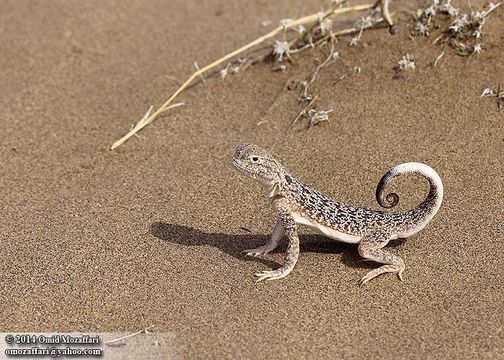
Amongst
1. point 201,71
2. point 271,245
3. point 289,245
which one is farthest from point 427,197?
point 201,71

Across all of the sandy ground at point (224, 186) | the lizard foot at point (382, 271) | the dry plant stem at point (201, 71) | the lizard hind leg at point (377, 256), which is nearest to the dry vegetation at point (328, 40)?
the dry plant stem at point (201, 71)

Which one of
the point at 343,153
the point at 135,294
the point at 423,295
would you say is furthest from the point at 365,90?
the point at 135,294

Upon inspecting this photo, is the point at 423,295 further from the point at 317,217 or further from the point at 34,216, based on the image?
the point at 34,216

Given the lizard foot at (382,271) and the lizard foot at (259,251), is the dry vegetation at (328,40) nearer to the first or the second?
the lizard foot at (259,251)

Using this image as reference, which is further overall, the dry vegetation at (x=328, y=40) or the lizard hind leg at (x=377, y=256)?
the dry vegetation at (x=328, y=40)

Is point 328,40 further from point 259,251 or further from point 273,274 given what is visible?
point 273,274

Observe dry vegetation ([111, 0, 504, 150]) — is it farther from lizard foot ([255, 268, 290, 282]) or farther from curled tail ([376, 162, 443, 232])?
lizard foot ([255, 268, 290, 282])

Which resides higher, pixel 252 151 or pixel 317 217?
pixel 252 151
